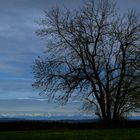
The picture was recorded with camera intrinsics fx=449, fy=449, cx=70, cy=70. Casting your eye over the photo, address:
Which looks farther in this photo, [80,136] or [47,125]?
[47,125]

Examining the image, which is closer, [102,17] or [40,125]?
[40,125]

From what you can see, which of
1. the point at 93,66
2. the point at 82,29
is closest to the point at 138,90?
the point at 93,66

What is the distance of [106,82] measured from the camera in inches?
2028

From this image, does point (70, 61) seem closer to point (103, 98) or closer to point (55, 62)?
point (55, 62)

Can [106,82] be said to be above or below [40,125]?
above

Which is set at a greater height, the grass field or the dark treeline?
the dark treeline

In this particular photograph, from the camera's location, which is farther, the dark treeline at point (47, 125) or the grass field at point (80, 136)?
the dark treeline at point (47, 125)

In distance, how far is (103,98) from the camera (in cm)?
5062

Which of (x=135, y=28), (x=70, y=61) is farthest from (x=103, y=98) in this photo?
(x=135, y=28)

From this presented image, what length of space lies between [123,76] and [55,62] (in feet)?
25.7

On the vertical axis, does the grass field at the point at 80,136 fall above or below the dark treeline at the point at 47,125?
below

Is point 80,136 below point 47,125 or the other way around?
below

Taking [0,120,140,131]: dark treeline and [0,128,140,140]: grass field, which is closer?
[0,128,140,140]: grass field

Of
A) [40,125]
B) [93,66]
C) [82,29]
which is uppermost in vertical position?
[82,29]
